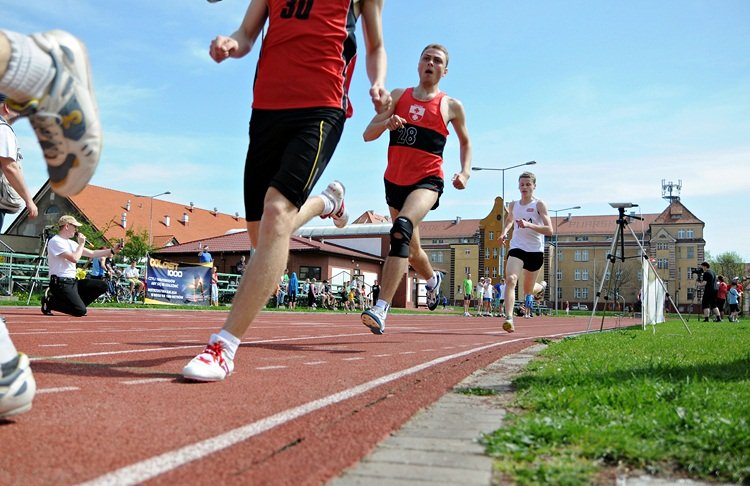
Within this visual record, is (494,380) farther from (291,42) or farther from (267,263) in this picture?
(291,42)

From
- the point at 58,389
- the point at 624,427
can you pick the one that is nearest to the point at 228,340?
the point at 58,389

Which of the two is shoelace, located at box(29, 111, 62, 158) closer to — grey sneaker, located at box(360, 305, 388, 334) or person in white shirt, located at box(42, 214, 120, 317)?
grey sneaker, located at box(360, 305, 388, 334)

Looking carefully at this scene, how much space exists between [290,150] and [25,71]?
174 cm

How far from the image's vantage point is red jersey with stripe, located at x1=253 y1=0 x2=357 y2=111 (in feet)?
13.4

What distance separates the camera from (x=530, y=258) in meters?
10.5

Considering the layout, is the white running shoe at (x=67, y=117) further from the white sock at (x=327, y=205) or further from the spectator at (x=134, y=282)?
the spectator at (x=134, y=282)

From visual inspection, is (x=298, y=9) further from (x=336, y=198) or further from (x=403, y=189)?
(x=403, y=189)

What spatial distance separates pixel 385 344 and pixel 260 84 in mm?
3233

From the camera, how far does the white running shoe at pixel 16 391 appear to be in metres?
2.27

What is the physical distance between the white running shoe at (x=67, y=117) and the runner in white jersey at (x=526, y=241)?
832 centimetres

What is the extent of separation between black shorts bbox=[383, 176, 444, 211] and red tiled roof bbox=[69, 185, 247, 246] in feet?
198

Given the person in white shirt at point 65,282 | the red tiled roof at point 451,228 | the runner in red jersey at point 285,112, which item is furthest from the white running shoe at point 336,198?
the red tiled roof at point 451,228

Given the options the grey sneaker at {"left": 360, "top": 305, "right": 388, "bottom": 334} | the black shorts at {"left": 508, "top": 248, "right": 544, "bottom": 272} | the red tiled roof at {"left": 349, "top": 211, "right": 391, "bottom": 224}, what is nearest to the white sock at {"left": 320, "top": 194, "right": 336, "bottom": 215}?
the grey sneaker at {"left": 360, "top": 305, "right": 388, "bottom": 334}

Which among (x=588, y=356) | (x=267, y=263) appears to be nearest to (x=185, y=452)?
(x=267, y=263)
